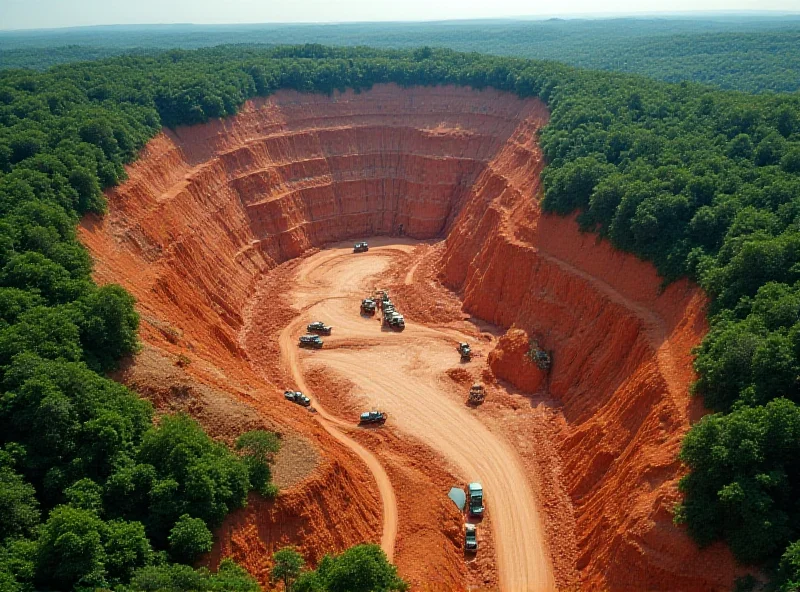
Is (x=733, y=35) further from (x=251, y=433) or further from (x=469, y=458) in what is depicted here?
(x=251, y=433)

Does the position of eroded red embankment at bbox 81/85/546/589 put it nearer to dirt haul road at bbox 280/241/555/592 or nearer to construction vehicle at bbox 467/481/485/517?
dirt haul road at bbox 280/241/555/592

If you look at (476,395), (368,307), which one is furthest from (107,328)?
(368,307)

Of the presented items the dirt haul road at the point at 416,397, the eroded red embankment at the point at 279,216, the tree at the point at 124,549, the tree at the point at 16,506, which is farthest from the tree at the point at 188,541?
the dirt haul road at the point at 416,397

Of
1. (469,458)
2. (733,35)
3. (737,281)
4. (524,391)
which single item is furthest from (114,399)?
(733,35)

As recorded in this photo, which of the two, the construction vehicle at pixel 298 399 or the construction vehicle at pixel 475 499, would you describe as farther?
the construction vehicle at pixel 298 399

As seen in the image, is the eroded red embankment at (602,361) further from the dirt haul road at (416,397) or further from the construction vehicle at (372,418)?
the construction vehicle at (372,418)

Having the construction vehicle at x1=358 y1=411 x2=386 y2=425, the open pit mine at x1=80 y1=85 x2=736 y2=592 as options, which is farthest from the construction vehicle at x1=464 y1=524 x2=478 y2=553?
the construction vehicle at x1=358 y1=411 x2=386 y2=425

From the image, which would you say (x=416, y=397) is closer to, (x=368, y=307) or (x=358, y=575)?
(x=368, y=307)
